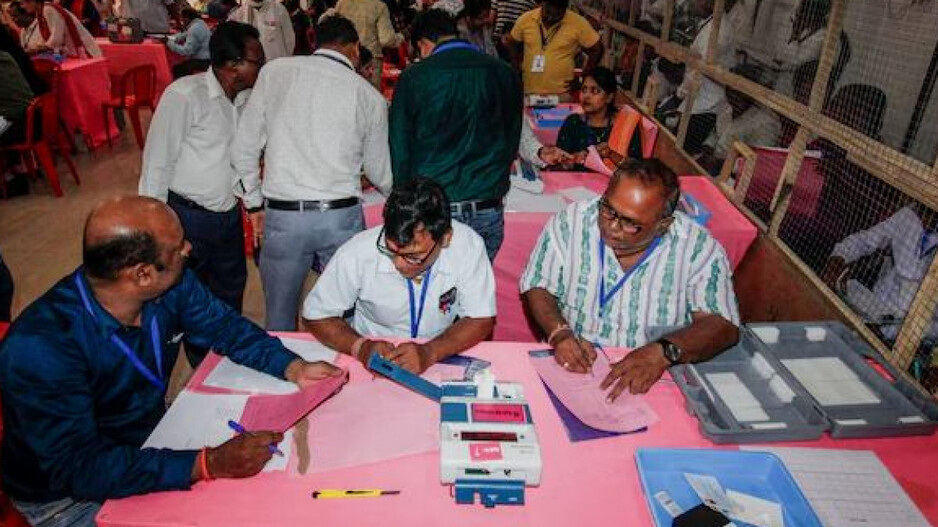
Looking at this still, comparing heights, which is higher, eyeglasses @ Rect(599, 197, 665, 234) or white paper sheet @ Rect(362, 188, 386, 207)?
eyeglasses @ Rect(599, 197, 665, 234)

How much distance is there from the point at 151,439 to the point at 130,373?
0.21 metres

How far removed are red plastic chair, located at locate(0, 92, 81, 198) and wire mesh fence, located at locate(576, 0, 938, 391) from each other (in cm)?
520

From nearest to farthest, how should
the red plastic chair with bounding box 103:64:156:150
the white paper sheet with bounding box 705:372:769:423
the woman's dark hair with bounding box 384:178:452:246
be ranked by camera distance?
the white paper sheet with bounding box 705:372:769:423 → the woman's dark hair with bounding box 384:178:452:246 → the red plastic chair with bounding box 103:64:156:150

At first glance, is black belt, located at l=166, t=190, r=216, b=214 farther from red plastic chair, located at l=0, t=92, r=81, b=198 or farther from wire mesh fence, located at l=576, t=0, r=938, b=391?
red plastic chair, located at l=0, t=92, r=81, b=198

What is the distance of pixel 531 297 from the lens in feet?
7.39

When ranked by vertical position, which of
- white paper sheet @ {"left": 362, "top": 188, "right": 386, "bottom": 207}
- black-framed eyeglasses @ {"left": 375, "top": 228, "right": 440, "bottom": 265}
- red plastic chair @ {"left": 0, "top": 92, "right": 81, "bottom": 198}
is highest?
black-framed eyeglasses @ {"left": 375, "top": 228, "right": 440, "bottom": 265}

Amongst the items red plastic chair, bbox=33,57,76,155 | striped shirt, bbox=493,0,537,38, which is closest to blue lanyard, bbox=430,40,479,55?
red plastic chair, bbox=33,57,76,155

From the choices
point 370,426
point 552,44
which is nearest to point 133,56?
point 552,44

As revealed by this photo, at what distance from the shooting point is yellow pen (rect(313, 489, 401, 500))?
1.36 m

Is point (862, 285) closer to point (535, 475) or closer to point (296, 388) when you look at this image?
point (535, 475)

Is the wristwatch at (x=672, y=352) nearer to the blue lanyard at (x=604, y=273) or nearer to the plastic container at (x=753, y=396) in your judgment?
the plastic container at (x=753, y=396)

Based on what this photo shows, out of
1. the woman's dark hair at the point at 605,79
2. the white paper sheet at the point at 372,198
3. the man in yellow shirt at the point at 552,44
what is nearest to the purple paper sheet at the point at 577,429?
the white paper sheet at the point at 372,198

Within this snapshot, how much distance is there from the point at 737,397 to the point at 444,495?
0.93m

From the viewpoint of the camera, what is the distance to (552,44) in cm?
514
